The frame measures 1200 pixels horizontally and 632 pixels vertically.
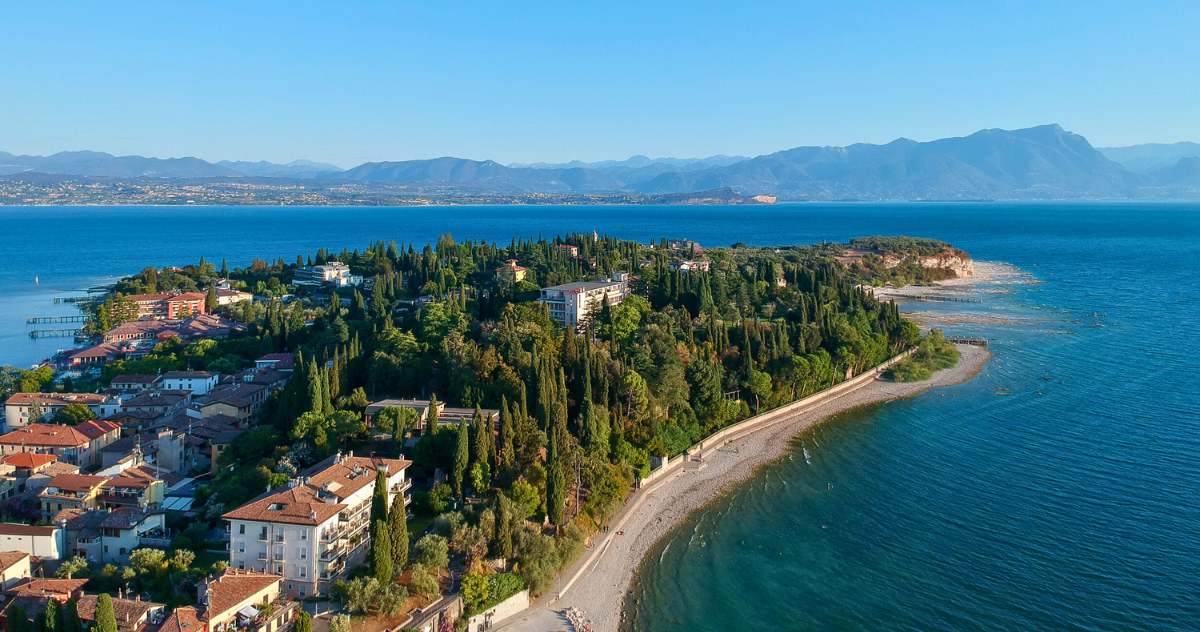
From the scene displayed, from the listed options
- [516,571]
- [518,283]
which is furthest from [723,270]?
[516,571]

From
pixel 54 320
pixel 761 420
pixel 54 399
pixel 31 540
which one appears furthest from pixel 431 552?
pixel 54 320

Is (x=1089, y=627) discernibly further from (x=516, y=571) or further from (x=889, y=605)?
(x=516, y=571)

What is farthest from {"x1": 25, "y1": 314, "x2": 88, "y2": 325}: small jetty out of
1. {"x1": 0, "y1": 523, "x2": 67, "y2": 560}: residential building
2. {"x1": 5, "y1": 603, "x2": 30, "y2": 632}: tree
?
{"x1": 5, "y1": 603, "x2": 30, "y2": 632}: tree

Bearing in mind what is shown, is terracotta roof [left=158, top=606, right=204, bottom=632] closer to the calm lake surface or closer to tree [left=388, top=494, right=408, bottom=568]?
tree [left=388, top=494, right=408, bottom=568]

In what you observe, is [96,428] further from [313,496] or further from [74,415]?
[313,496]

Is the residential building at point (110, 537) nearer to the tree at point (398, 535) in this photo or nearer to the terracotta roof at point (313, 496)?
the terracotta roof at point (313, 496)

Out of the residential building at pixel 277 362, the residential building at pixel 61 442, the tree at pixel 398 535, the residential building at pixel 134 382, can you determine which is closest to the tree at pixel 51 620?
the tree at pixel 398 535
